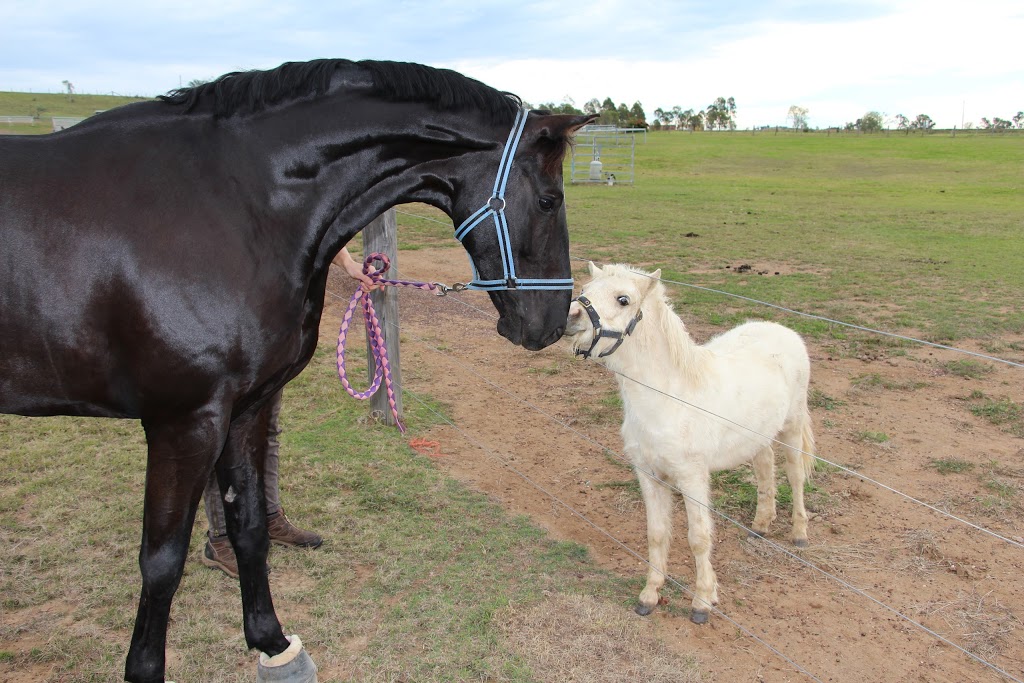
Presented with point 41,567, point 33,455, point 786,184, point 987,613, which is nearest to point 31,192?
point 41,567

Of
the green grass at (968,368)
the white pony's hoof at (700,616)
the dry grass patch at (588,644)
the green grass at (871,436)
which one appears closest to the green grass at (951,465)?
the green grass at (871,436)

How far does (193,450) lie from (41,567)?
2.36 meters

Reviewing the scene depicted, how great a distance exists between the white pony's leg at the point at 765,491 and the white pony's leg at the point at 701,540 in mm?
820

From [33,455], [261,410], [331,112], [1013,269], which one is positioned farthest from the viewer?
[1013,269]

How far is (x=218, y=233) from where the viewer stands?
7.27ft

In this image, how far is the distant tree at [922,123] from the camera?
229 ft

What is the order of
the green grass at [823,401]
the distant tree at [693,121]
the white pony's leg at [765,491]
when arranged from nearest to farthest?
1. the white pony's leg at [765,491]
2. the green grass at [823,401]
3. the distant tree at [693,121]

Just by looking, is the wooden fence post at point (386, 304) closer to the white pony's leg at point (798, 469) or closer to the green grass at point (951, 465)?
the white pony's leg at point (798, 469)

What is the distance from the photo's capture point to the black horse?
2145 mm

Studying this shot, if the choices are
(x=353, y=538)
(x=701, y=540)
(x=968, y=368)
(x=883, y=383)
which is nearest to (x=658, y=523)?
(x=701, y=540)

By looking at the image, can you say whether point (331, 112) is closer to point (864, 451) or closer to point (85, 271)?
point (85, 271)

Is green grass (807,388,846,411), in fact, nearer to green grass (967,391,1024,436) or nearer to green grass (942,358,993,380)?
green grass (967,391,1024,436)

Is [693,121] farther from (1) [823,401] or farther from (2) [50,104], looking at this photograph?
(1) [823,401]

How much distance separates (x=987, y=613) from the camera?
3539 mm
